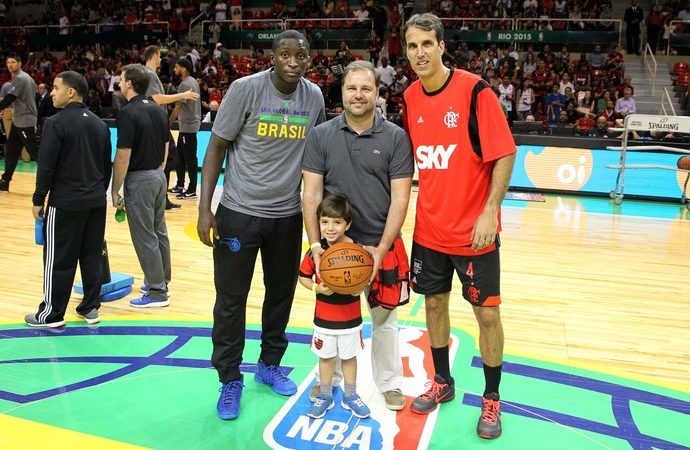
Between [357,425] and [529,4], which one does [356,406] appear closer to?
[357,425]

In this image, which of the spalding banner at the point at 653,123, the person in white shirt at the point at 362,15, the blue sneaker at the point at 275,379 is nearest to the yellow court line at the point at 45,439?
the blue sneaker at the point at 275,379

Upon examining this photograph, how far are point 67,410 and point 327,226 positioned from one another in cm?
172

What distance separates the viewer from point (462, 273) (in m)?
3.44

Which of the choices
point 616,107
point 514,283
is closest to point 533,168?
point 616,107

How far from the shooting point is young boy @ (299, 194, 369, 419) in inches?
134

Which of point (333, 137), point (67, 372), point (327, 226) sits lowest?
point (67, 372)

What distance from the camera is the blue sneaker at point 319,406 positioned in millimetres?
3568

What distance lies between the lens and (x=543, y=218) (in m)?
8.80

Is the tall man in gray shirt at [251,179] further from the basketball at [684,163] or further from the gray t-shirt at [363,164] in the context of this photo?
the basketball at [684,163]

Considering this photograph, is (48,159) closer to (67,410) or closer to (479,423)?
(67,410)

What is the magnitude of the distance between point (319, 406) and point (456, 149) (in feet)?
4.93

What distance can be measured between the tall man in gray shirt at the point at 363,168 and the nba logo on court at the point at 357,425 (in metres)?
0.62

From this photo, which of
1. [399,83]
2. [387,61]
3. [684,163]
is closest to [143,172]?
[684,163]

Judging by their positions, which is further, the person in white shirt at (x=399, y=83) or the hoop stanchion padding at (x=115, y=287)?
the person in white shirt at (x=399, y=83)
